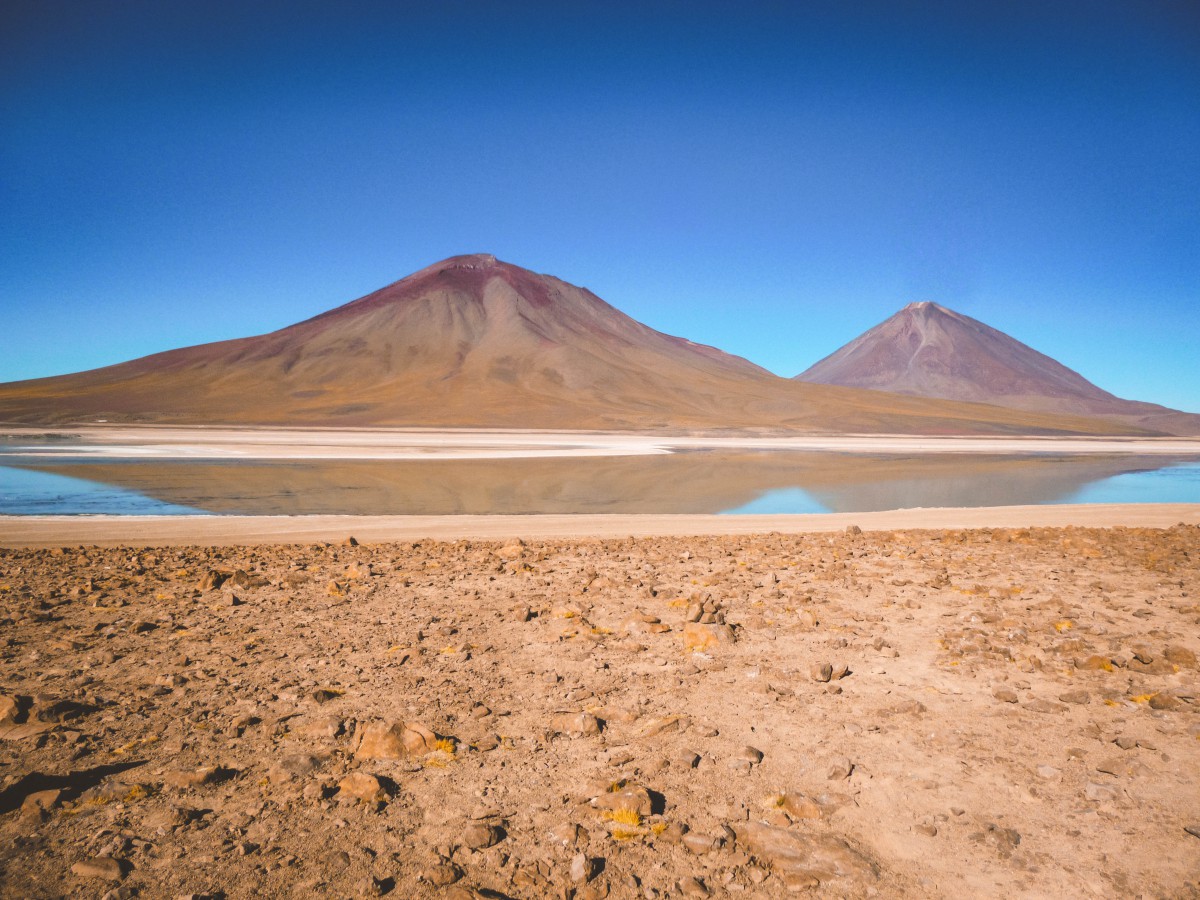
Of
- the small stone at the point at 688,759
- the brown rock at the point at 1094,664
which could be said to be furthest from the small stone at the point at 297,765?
the brown rock at the point at 1094,664

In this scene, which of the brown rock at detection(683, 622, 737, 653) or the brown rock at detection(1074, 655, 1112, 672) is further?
the brown rock at detection(683, 622, 737, 653)

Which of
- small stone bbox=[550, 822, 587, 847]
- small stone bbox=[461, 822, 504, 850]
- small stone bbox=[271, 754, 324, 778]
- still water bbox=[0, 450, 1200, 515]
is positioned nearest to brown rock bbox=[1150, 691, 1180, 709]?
small stone bbox=[550, 822, 587, 847]

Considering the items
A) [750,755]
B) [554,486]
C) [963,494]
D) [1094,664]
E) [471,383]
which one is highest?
[471,383]

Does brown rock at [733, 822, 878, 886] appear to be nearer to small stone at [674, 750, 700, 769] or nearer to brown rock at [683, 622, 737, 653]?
small stone at [674, 750, 700, 769]

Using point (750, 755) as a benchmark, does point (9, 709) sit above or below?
above

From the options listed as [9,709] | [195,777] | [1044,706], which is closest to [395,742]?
[195,777]

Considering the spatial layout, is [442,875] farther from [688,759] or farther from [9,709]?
[9,709]

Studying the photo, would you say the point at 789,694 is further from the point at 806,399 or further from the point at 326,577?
the point at 806,399
